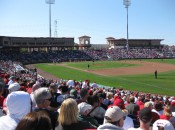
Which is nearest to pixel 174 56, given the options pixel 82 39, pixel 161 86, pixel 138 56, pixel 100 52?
pixel 138 56

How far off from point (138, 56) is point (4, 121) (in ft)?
333

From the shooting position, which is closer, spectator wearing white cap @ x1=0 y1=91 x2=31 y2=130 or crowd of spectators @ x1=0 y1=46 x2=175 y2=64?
spectator wearing white cap @ x1=0 y1=91 x2=31 y2=130

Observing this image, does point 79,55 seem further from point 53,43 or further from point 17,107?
point 17,107

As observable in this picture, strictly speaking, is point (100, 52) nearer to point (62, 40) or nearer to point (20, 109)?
point (62, 40)

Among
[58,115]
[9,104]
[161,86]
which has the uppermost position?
[9,104]

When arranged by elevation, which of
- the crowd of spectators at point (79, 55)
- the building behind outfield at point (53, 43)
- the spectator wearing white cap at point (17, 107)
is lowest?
the crowd of spectators at point (79, 55)

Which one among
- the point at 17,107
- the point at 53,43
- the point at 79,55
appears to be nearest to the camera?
the point at 17,107

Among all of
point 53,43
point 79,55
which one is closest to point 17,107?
point 79,55

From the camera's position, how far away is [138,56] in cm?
10394

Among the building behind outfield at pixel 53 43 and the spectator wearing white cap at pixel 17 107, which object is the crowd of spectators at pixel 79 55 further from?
the spectator wearing white cap at pixel 17 107

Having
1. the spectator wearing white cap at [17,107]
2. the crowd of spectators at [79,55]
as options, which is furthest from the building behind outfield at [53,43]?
the spectator wearing white cap at [17,107]

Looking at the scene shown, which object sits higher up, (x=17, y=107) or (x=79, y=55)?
(x=17, y=107)

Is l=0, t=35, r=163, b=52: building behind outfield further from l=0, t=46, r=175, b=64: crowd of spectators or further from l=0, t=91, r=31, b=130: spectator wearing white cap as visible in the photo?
l=0, t=91, r=31, b=130: spectator wearing white cap

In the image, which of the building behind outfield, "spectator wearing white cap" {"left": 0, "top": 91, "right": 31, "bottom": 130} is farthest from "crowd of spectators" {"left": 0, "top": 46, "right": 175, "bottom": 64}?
"spectator wearing white cap" {"left": 0, "top": 91, "right": 31, "bottom": 130}
